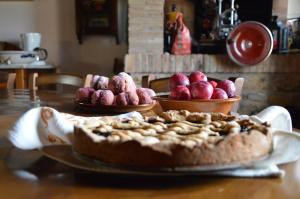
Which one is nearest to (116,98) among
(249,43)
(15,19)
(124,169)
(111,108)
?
(111,108)

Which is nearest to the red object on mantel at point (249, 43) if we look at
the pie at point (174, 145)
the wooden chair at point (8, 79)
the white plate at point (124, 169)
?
the wooden chair at point (8, 79)

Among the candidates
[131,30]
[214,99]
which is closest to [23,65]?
[131,30]

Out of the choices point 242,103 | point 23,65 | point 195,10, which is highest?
point 195,10

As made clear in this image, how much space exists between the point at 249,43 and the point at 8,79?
1.77 metres

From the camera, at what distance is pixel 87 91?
118cm

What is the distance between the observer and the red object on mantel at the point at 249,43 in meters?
2.91

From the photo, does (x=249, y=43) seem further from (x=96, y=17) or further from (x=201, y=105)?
(x=201, y=105)

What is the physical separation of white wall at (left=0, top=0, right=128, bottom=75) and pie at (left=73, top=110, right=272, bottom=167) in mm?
3212

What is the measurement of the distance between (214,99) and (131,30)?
2067 millimetres

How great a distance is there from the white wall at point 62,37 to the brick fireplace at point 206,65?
2.71 feet

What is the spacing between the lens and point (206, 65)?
10.00ft

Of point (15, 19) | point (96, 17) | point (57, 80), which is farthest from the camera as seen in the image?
point (15, 19)

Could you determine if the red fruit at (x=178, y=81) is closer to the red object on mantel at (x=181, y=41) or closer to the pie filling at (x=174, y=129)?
the pie filling at (x=174, y=129)

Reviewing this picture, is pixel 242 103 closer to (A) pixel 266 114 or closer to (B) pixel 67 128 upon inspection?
(A) pixel 266 114
